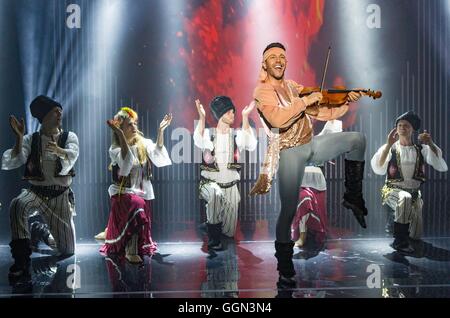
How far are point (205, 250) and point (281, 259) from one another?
1978 millimetres

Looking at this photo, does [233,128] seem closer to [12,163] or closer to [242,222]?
[242,222]

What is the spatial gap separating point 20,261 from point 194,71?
339 cm

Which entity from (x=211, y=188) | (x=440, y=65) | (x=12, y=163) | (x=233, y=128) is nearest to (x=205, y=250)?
(x=211, y=188)

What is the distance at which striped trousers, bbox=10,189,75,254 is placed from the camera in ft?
17.2

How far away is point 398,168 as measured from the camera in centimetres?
637

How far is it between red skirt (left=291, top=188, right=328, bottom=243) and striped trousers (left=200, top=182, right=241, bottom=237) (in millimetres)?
775

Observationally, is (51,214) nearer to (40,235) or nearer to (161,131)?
(40,235)

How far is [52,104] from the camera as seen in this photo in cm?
569

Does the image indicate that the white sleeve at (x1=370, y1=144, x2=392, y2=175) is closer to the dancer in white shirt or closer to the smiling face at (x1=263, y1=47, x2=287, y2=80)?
the dancer in white shirt

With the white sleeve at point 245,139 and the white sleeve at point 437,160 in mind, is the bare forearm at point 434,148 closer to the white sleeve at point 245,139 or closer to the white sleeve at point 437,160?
the white sleeve at point 437,160

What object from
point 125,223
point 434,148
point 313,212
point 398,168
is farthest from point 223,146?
point 434,148

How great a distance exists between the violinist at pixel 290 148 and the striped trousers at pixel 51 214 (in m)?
2.34

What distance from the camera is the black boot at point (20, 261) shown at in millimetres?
4875

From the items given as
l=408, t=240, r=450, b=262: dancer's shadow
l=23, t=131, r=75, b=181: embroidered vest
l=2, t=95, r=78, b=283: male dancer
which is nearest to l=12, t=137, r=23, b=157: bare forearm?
l=2, t=95, r=78, b=283: male dancer
